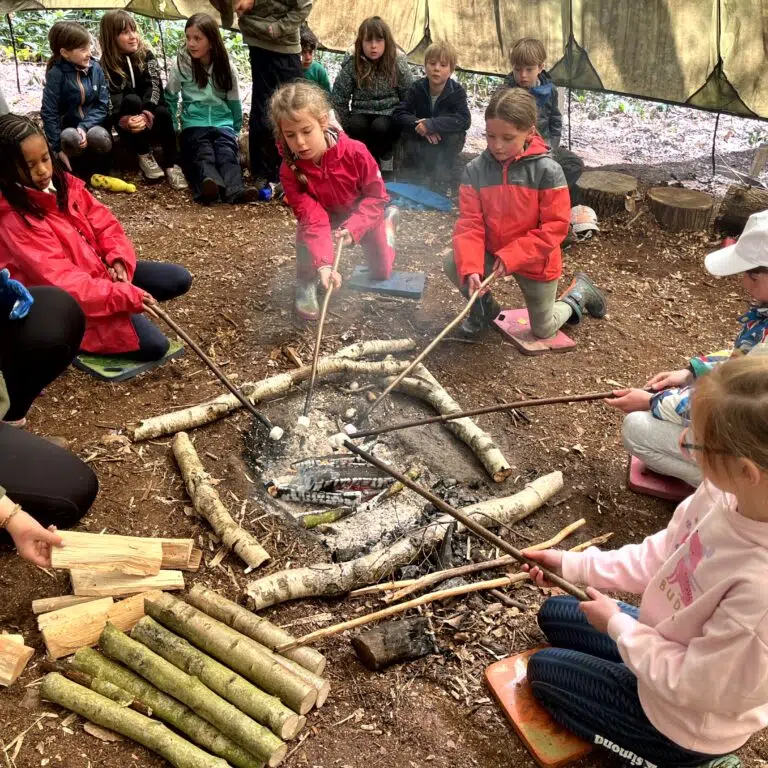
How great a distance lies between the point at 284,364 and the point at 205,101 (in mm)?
3979

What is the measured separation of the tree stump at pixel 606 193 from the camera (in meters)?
6.94

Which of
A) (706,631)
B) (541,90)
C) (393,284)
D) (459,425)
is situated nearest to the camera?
(706,631)

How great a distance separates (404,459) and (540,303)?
173 cm

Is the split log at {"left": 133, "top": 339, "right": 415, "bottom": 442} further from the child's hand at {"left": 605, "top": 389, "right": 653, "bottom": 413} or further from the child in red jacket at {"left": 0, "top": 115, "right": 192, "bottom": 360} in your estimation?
the child's hand at {"left": 605, "top": 389, "right": 653, "bottom": 413}

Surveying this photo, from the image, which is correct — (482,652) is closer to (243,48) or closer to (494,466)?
(494,466)

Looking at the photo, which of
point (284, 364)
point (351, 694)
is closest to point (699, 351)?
point (284, 364)

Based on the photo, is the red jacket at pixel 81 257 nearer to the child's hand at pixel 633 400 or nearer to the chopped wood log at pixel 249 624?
the chopped wood log at pixel 249 624

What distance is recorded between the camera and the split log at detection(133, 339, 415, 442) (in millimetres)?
3846

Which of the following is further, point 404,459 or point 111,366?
point 111,366

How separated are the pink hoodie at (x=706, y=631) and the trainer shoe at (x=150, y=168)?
669 centimetres

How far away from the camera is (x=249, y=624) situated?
271 cm

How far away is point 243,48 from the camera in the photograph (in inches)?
486

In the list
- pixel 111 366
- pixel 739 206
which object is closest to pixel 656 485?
pixel 111 366

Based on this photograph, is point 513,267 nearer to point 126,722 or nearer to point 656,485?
point 656,485
